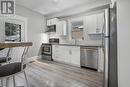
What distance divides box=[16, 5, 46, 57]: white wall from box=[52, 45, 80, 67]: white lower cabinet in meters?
1.13

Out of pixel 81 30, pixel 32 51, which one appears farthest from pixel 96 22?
pixel 32 51

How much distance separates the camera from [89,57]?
3217mm

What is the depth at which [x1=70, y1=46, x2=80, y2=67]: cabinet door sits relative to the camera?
3551mm

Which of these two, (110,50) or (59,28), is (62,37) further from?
(110,50)

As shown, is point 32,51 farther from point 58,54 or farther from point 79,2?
point 79,2

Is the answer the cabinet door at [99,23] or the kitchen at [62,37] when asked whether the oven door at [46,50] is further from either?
the cabinet door at [99,23]

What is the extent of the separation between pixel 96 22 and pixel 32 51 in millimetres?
3443

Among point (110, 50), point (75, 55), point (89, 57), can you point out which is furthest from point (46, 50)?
point (110, 50)

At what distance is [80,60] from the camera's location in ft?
11.4

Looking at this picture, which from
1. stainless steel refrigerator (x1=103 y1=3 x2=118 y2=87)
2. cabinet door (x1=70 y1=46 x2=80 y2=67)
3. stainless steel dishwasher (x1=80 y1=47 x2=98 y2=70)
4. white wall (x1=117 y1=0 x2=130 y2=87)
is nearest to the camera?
white wall (x1=117 y1=0 x2=130 y2=87)

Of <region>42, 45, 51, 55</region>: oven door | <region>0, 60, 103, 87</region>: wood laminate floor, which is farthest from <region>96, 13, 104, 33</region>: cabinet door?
<region>42, 45, 51, 55</region>: oven door

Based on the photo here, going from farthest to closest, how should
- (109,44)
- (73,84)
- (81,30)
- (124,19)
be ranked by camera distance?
(81,30), (73,84), (109,44), (124,19)

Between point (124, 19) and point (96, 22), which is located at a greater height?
point (96, 22)

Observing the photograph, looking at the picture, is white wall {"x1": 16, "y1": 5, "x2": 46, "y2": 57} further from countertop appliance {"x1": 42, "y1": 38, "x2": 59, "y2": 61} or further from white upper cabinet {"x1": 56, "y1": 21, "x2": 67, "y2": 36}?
white upper cabinet {"x1": 56, "y1": 21, "x2": 67, "y2": 36}
